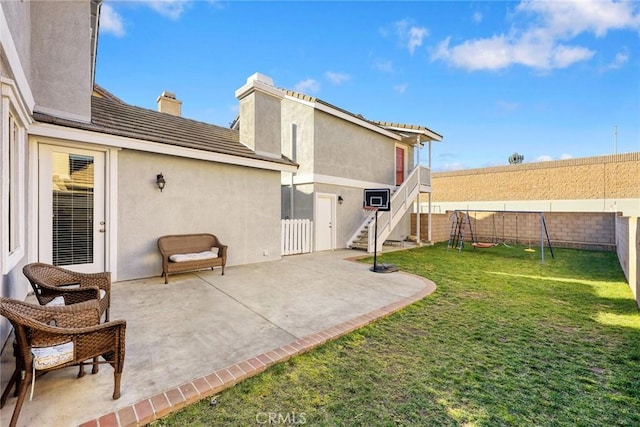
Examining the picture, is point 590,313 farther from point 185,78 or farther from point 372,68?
point 185,78

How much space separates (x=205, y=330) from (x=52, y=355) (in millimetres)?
1852

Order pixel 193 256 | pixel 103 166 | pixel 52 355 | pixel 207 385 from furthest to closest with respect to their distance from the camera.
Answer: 1. pixel 193 256
2. pixel 103 166
3. pixel 207 385
4. pixel 52 355

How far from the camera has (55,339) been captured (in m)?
2.13

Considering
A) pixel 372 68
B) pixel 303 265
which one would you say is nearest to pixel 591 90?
pixel 372 68

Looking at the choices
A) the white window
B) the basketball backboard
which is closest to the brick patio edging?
the white window

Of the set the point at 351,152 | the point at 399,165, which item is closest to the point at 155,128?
the point at 351,152

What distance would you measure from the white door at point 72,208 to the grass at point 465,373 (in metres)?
5.13

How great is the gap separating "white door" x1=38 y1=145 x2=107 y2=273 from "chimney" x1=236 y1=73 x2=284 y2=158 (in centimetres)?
420

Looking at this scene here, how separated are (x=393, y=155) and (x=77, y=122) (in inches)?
503

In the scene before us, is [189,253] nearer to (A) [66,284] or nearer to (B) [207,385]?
(A) [66,284]

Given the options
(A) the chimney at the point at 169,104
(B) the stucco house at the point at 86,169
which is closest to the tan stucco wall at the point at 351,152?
(B) the stucco house at the point at 86,169

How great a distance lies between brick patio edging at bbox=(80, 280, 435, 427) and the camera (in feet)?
7.07

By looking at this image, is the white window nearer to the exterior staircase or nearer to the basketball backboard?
the basketball backboard

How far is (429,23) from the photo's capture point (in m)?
10.0
